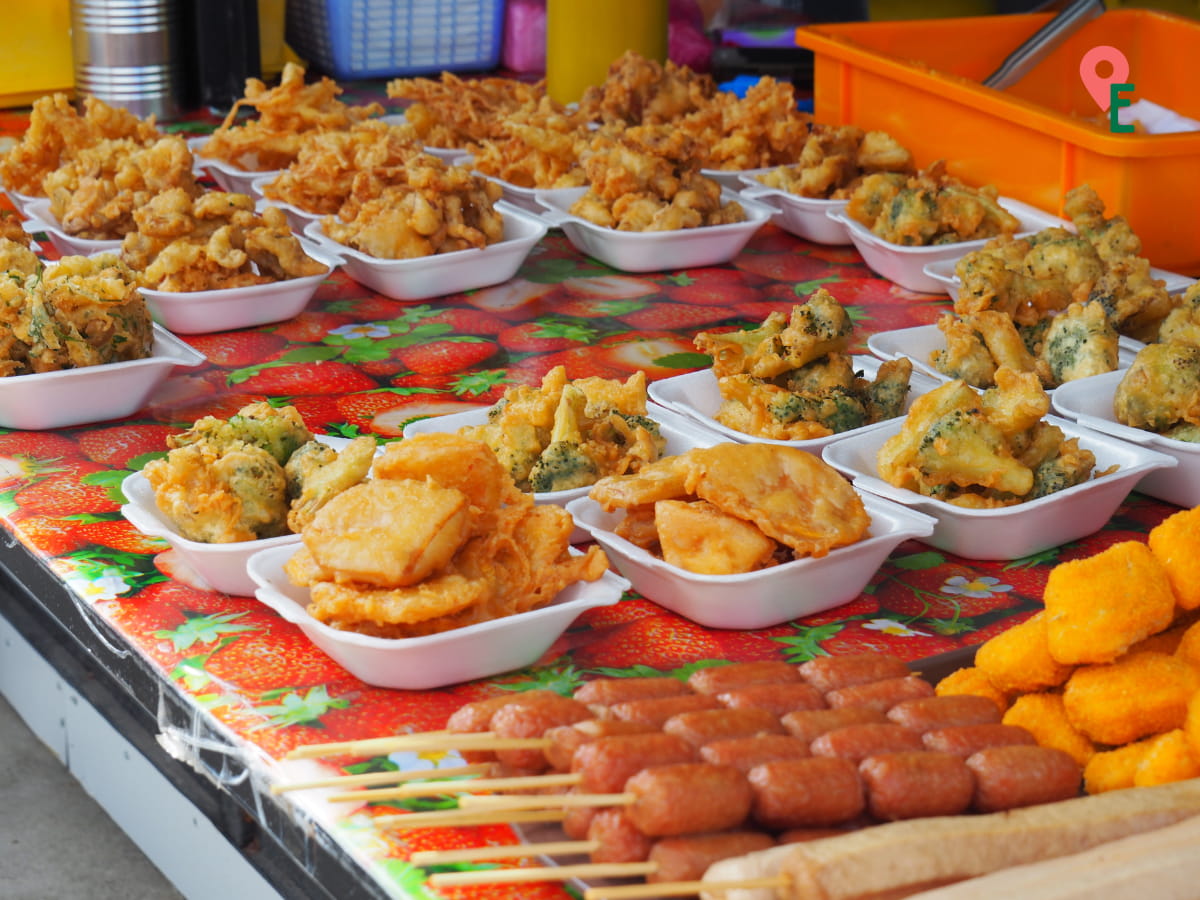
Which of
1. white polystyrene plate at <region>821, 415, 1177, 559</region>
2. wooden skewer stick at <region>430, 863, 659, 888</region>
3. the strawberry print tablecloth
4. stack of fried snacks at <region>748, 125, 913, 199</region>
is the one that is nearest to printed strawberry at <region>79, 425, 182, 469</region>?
the strawberry print tablecloth

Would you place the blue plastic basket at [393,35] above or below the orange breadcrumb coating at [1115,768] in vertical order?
above

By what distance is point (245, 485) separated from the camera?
70.2 inches

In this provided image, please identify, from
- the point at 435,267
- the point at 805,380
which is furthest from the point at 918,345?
the point at 435,267

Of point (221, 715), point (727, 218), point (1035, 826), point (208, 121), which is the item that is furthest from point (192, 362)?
point (208, 121)

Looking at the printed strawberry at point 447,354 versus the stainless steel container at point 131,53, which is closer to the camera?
the printed strawberry at point 447,354

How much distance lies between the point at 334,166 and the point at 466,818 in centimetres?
220

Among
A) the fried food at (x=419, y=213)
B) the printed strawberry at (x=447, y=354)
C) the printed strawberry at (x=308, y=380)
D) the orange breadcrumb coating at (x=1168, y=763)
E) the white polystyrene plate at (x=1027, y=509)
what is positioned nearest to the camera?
the orange breadcrumb coating at (x=1168, y=763)

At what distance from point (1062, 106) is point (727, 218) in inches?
48.1

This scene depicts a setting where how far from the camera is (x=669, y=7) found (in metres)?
4.92

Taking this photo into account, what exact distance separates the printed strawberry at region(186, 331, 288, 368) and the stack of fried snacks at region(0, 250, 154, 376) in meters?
0.30

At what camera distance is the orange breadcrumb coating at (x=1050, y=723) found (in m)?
1.42

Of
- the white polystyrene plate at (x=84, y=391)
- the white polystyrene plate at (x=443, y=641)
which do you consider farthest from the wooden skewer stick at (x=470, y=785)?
the white polystyrene plate at (x=84, y=391)

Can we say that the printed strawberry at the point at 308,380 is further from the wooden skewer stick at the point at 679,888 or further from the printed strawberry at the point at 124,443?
the wooden skewer stick at the point at 679,888

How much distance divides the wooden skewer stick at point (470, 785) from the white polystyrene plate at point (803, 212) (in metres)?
2.17
